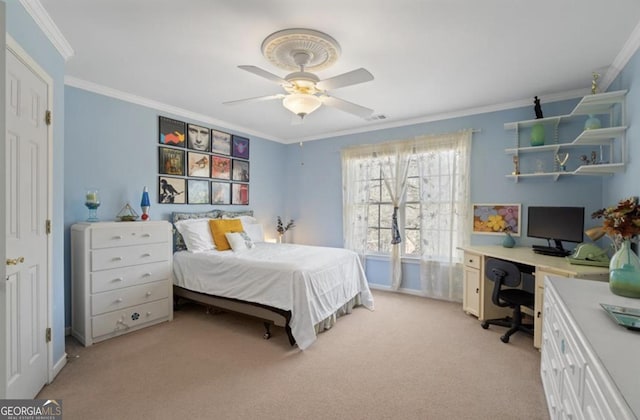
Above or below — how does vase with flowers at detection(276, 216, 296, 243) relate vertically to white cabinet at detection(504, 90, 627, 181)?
below

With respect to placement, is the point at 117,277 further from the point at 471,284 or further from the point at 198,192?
the point at 471,284

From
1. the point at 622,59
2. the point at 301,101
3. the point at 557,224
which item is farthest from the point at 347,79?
the point at 557,224

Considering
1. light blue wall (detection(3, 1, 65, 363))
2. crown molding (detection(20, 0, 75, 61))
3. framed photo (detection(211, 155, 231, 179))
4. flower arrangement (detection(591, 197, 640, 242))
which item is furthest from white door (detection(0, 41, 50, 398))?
flower arrangement (detection(591, 197, 640, 242))

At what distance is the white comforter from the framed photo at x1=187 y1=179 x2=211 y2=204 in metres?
0.80

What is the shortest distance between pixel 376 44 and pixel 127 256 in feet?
9.71

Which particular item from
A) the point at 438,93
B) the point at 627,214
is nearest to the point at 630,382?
the point at 627,214

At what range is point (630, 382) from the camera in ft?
2.63

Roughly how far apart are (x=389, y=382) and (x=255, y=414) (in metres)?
0.95

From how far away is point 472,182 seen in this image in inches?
146

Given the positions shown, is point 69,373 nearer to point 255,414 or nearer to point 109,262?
point 109,262

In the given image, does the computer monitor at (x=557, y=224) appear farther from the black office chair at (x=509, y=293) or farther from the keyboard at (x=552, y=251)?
the black office chair at (x=509, y=293)

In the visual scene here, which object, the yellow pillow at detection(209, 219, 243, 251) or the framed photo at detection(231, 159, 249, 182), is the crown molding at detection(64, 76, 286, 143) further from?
the yellow pillow at detection(209, 219, 243, 251)

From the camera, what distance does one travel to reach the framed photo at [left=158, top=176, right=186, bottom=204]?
3559 mm

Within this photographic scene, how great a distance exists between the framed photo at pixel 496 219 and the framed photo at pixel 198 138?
367cm
